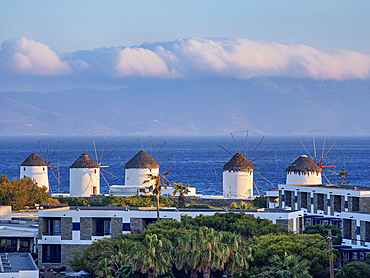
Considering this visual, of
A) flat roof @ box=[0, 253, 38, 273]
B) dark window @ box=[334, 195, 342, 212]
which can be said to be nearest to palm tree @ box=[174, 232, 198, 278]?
flat roof @ box=[0, 253, 38, 273]

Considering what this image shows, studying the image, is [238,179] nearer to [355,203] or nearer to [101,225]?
[355,203]

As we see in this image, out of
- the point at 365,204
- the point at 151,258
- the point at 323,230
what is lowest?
the point at 323,230

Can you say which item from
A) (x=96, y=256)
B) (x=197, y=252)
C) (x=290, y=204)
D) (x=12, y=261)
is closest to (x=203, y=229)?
(x=197, y=252)

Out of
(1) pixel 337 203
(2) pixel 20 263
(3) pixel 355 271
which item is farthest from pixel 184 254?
(1) pixel 337 203

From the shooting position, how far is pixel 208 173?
566 feet

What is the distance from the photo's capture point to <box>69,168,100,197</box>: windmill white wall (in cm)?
8094

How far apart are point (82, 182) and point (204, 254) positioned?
49.8 metres

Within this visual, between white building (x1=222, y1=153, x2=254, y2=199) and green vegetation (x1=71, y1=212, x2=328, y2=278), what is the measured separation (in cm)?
3453

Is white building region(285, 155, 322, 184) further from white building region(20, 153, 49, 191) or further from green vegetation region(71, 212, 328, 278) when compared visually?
white building region(20, 153, 49, 191)

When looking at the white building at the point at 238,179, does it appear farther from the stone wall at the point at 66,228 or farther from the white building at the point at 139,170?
the stone wall at the point at 66,228

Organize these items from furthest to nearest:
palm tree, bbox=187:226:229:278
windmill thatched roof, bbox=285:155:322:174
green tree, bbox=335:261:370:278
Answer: windmill thatched roof, bbox=285:155:322:174 < green tree, bbox=335:261:370:278 < palm tree, bbox=187:226:229:278

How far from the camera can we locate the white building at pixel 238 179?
74062 millimetres

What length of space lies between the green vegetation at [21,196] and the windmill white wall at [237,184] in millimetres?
20420

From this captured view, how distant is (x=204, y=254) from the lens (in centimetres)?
3312
